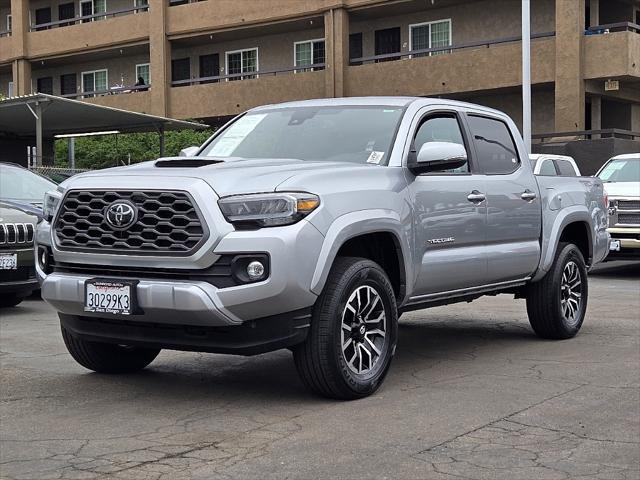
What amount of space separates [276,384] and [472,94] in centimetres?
2597

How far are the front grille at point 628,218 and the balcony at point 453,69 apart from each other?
1407 centimetres

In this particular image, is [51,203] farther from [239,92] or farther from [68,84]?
[68,84]

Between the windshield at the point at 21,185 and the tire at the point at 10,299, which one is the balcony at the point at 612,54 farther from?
the tire at the point at 10,299

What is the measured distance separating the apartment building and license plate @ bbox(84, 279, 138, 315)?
23.4 m

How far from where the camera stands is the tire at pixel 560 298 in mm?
8562

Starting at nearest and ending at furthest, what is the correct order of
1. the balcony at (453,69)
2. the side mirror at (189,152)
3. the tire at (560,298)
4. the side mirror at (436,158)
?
the side mirror at (436,158)
the side mirror at (189,152)
the tire at (560,298)
the balcony at (453,69)

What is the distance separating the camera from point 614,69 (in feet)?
90.8

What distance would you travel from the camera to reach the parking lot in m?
4.72

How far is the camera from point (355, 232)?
6.11 meters

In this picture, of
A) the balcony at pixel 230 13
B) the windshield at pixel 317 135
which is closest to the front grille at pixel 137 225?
the windshield at pixel 317 135

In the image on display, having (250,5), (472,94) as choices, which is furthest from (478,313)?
(250,5)

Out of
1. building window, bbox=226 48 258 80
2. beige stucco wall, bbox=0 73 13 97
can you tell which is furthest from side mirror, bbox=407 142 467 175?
beige stucco wall, bbox=0 73 13 97

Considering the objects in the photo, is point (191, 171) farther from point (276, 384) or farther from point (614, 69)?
point (614, 69)

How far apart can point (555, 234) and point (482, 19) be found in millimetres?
24166
